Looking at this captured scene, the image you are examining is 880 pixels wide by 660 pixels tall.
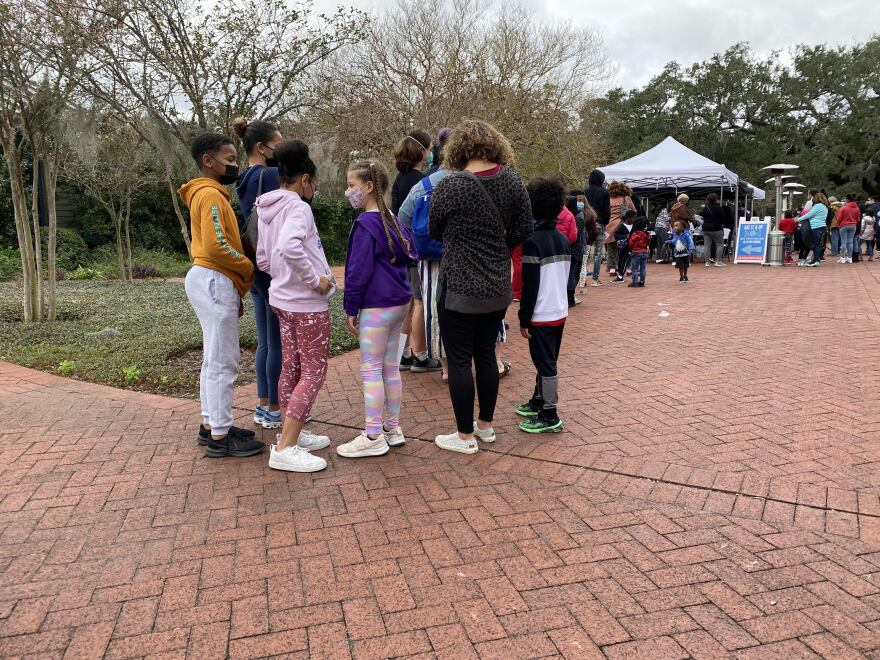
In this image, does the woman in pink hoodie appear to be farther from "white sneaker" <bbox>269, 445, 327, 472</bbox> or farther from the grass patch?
the grass patch

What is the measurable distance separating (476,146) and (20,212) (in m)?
6.52

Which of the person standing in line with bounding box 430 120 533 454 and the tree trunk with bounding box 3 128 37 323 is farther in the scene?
the tree trunk with bounding box 3 128 37 323

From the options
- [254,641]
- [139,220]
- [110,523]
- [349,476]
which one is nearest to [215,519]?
[110,523]

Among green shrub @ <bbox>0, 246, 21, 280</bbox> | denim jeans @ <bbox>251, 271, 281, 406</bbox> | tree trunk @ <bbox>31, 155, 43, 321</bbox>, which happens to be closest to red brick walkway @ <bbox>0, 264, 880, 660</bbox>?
denim jeans @ <bbox>251, 271, 281, 406</bbox>

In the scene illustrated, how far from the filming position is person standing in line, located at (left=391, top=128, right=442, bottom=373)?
4930 millimetres

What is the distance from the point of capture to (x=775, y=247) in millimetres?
16219

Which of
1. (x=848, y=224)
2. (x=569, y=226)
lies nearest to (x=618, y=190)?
(x=569, y=226)

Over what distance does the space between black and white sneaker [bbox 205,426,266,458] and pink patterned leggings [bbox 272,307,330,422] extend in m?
0.44

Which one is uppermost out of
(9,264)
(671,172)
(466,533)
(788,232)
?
(671,172)

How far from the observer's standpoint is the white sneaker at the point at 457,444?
3.87 meters

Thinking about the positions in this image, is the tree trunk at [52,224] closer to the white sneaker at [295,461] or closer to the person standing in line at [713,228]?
the white sneaker at [295,461]

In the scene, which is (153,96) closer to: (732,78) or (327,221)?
(327,221)

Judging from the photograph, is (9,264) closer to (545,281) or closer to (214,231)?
(214,231)

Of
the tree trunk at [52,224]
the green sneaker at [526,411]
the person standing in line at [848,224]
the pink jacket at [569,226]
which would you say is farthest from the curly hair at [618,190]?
the tree trunk at [52,224]
